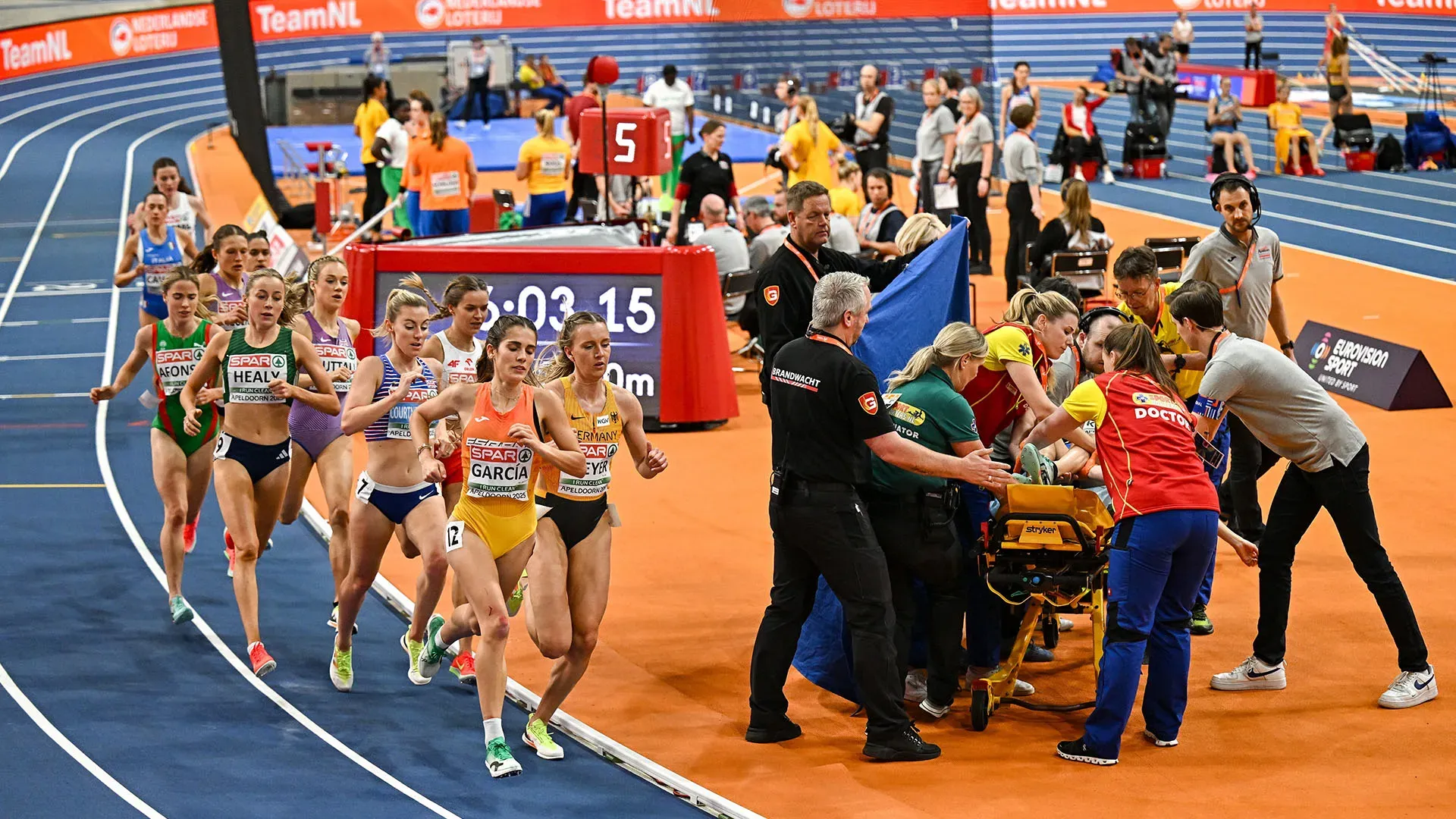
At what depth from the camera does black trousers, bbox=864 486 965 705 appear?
294 inches

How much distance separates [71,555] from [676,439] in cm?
488

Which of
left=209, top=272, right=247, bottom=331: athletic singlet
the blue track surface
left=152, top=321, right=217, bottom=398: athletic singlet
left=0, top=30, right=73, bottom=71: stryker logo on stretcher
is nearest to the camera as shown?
left=152, top=321, right=217, bottom=398: athletic singlet

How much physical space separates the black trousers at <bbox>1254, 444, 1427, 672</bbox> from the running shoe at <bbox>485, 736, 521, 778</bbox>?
148 inches

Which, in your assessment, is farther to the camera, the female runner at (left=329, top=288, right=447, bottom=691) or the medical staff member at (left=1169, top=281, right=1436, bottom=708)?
the female runner at (left=329, top=288, right=447, bottom=691)

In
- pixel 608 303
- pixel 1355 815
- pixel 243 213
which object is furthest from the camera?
pixel 243 213

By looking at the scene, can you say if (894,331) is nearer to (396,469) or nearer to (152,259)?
(396,469)

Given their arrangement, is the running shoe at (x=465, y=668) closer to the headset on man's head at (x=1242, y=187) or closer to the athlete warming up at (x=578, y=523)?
the athlete warming up at (x=578, y=523)

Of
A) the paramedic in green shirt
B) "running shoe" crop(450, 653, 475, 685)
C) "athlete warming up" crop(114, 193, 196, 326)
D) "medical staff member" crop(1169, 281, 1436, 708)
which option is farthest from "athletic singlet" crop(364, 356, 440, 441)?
"athlete warming up" crop(114, 193, 196, 326)

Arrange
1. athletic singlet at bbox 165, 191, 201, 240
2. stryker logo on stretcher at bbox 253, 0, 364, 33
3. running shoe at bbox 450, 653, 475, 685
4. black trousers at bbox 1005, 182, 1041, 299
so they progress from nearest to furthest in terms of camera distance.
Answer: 1. running shoe at bbox 450, 653, 475, 685
2. athletic singlet at bbox 165, 191, 201, 240
3. black trousers at bbox 1005, 182, 1041, 299
4. stryker logo on stretcher at bbox 253, 0, 364, 33

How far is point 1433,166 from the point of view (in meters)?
27.8

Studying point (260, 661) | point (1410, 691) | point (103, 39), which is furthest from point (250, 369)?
point (103, 39)

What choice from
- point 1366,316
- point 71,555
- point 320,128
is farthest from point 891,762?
point 320,128

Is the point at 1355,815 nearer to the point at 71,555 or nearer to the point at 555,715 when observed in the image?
the point at 555,715

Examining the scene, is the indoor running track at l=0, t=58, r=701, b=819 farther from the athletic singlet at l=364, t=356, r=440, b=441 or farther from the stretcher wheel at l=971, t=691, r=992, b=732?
the stretcher wheel at l=971, t=691, r=992, b=732
